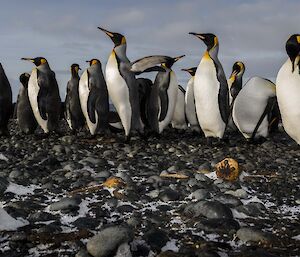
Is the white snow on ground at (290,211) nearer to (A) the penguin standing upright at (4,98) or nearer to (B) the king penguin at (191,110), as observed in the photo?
(B) the king penguin at (191,110)

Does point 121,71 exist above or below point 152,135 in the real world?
above

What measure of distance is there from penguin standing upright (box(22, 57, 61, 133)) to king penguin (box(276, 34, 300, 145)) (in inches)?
199

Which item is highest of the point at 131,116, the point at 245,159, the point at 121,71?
the point at 121,71

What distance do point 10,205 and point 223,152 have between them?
4.61m

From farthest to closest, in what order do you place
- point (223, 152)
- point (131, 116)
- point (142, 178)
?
point (131, 116), point (223, 152), point (142, 178)

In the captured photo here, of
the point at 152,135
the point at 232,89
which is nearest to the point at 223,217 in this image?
the point at 152,135

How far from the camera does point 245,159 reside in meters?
6.99

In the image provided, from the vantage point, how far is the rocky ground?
294cm

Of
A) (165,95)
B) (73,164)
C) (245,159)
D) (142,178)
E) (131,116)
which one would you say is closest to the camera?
(142,178)

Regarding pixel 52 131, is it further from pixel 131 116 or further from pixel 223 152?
Result: pixel 223 152

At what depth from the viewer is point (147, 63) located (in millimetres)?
9922

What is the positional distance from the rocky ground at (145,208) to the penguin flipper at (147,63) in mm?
2980

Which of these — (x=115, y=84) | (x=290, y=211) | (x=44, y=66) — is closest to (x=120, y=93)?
(x=115, y=84)

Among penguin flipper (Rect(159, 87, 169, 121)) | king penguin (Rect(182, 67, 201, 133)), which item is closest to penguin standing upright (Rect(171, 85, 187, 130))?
king penguin (Rect(182, 67, 201, 133))
